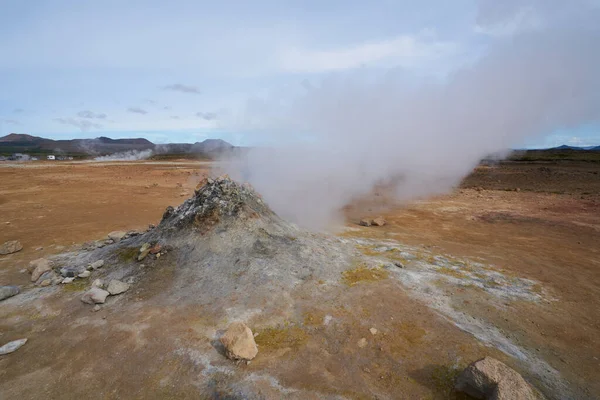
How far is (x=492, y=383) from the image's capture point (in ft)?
11.1

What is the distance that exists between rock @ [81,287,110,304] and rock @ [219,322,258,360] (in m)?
2.57

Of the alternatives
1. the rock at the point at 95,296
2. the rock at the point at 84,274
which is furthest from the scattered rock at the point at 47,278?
the rock at the point at 95,296

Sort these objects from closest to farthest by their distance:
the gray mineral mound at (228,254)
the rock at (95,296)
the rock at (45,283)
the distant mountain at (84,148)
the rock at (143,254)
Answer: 1. the rock at (95,296)
2. the gray mineral mound at (228,254)
3. the rock at (45,283)
4. the rock at (143,254)
5. the distant mountain at (84,148)

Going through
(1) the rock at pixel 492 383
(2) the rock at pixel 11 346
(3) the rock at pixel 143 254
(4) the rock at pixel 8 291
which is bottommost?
(2) the rock at pixel 11 346

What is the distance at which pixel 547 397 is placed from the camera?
3592 millimetres

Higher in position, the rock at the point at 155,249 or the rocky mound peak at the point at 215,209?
the rocky mound peak at the point at 215,209

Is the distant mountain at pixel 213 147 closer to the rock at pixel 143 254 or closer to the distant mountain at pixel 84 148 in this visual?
the distant mountain at pixel 84 148

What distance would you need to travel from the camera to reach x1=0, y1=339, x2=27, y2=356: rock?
174 inches

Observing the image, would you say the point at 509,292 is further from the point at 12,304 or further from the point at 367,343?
the point at 12,304

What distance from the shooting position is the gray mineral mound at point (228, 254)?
5.71 meters

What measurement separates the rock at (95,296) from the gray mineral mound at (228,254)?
0.62 metres

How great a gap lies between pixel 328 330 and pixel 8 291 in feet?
18.7

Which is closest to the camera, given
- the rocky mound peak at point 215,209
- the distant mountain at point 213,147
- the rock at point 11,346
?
the rock at point 11,346

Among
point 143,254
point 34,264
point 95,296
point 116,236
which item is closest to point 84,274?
point 143,254
